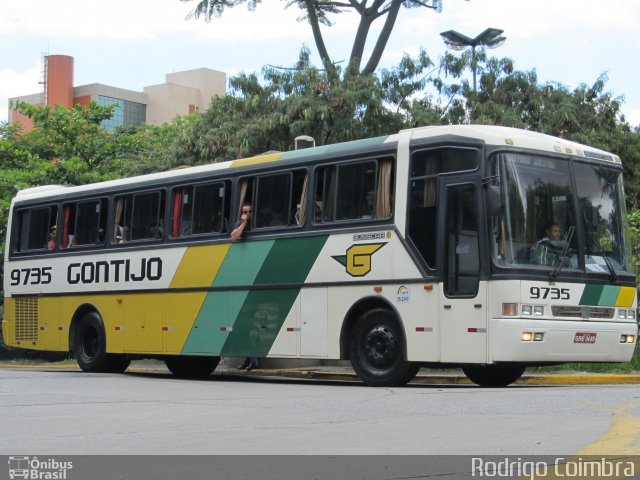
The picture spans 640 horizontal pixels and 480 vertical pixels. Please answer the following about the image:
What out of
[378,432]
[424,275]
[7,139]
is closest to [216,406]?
[378,432]

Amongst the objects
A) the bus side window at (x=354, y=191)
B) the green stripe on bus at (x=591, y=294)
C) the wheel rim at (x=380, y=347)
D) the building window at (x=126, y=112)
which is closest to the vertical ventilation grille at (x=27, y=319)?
the bus side window at (x=354, y=191)

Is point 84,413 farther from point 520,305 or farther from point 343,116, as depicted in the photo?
point 343,116

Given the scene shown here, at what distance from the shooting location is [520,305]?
13359 mm

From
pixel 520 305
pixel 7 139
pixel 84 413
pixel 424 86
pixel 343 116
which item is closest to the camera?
pixel 84 413

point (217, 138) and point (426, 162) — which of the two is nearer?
point (426, 162)

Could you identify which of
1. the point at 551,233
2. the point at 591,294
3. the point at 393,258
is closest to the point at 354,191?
the point at 393,258

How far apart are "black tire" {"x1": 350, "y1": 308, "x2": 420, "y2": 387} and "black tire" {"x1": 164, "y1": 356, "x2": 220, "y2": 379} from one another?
538cm

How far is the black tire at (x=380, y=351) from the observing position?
14.5m

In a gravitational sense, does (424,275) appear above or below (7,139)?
below

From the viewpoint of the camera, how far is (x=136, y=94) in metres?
97.4

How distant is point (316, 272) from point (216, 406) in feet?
15.5

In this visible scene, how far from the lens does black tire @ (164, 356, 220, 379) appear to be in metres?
19.9

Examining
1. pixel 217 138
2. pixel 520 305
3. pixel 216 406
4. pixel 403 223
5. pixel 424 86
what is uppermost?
pixel 424 86

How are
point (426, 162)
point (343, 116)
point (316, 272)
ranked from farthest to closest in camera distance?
point (343, 116), point (316, 272), point (426, 162)
